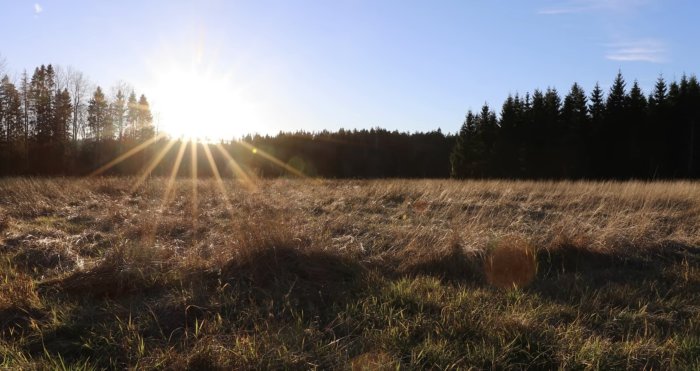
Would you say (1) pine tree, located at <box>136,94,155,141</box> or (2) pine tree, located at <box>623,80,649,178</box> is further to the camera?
(1) pine tree, located at <box>136,94,155,141</box>

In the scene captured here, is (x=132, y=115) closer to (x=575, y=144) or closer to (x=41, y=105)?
(x=41, y=105)

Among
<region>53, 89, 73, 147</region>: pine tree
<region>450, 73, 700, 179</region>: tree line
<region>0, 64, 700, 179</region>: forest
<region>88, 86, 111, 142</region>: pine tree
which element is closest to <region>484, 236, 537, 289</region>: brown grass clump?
<region>0, 64, 700, 179</region>: forest

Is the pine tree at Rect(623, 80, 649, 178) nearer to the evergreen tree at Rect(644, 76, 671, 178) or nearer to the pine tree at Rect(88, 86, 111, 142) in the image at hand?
the evergreen tree at Rect(644, 76, 671, 178)

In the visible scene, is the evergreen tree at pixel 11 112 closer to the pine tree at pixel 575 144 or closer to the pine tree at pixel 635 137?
the pine tree at pixel 575 144

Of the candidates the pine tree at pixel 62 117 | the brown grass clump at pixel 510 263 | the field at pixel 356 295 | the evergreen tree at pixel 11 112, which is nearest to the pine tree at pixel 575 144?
the field at pixel 356 295

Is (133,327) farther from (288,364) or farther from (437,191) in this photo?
(437,191)

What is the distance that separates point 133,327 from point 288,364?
135 centimetres

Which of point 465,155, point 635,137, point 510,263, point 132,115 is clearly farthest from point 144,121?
point 510,263

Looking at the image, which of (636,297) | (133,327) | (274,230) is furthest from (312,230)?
(636,297)

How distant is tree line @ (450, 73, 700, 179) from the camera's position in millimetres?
40156

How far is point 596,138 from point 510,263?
137 ft

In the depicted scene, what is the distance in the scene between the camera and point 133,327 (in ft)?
11.4

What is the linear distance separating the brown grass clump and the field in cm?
3

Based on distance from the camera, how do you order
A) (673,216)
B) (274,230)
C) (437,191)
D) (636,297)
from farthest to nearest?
(437,191)
(673,216)
(274,230)
(636,297)
